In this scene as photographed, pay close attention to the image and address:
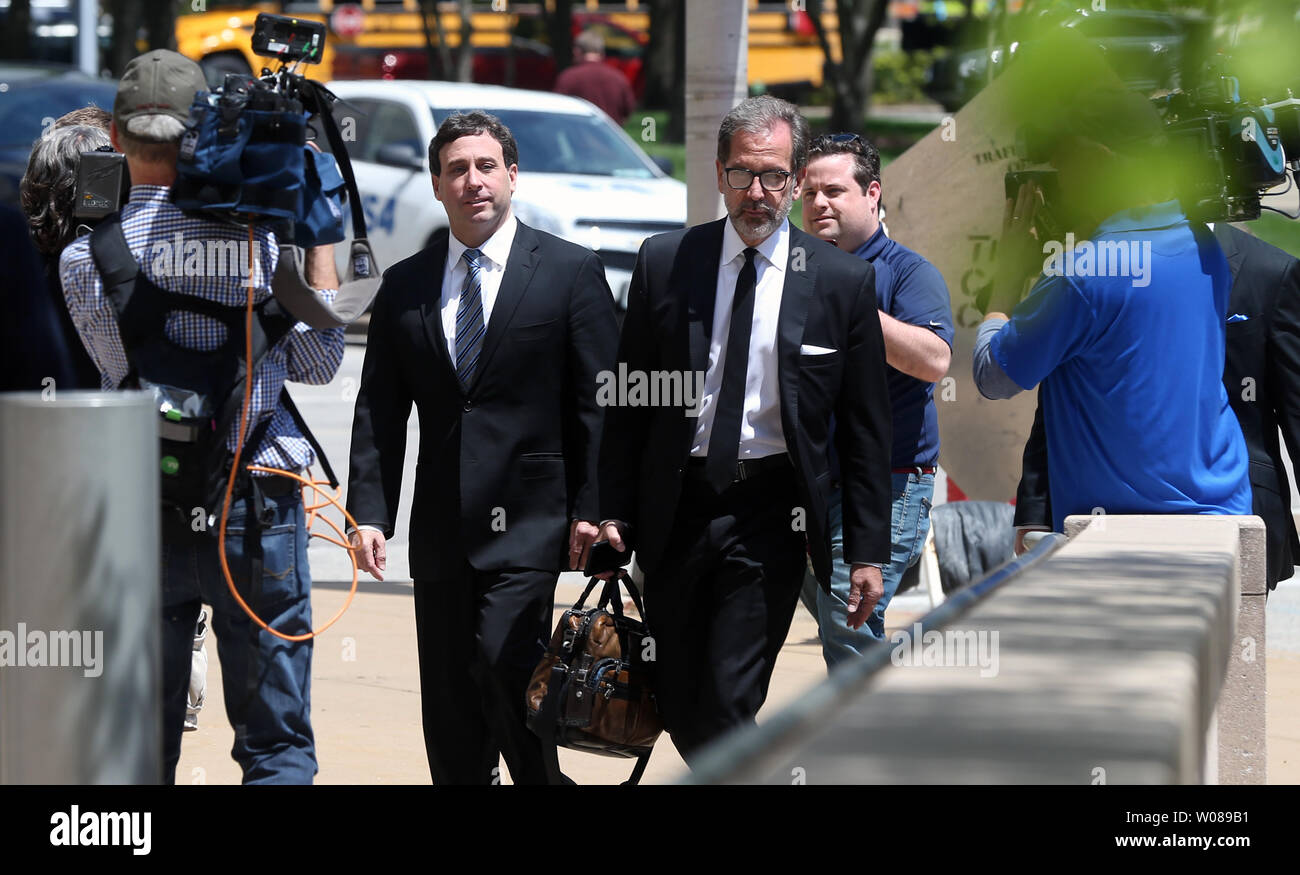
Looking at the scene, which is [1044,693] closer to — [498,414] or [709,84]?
[498,414]

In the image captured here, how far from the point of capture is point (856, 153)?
18.5ft

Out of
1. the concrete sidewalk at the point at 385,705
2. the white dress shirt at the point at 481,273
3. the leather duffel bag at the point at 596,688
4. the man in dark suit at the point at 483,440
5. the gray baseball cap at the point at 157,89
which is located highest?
the gray baseball cap at the point at 157,89

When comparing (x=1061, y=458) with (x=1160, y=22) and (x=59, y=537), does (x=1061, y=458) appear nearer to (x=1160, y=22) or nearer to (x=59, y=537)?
(x=1160, y=22)

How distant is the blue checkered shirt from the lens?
14.4 ft

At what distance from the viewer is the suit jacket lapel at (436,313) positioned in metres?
4.98

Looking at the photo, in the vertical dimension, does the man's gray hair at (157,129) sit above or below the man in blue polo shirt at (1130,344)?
above

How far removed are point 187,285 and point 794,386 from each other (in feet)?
5.10

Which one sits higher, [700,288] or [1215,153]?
[1215,153]

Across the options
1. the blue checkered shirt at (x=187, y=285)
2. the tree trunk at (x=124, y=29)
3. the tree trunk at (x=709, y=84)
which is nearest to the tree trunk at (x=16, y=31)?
the tree trunk at (x=124, y=29)

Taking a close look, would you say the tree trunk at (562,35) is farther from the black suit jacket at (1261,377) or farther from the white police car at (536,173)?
the black suit jacket at (1261,377)

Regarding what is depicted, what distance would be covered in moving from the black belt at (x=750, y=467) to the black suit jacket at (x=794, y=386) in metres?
0.05

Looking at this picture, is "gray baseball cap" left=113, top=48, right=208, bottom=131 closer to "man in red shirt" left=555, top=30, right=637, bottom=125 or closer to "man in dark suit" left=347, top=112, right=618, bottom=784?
"man in dark suit" left=347, top=112, right=618, bottom=784

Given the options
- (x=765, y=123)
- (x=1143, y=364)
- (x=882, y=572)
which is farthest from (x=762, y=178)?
(x=882, y=572)

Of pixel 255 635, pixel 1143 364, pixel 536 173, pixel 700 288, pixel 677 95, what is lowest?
pixel 255 635
